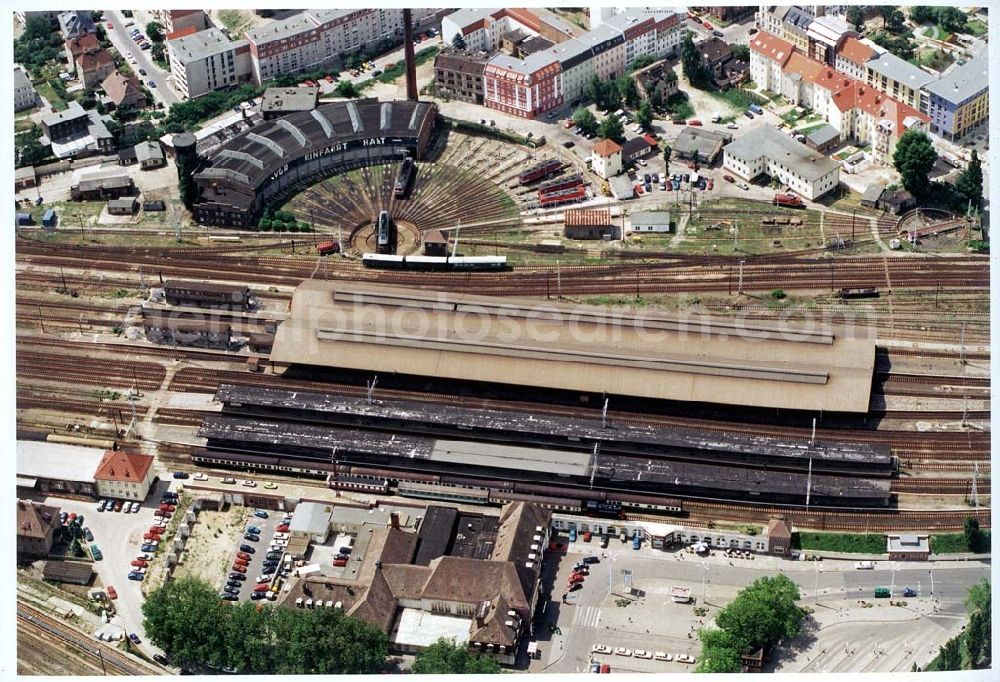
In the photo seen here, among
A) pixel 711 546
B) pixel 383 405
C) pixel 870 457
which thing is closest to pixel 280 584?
pixel 383 405

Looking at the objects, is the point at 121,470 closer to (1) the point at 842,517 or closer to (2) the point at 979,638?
(1) the point at 842,517

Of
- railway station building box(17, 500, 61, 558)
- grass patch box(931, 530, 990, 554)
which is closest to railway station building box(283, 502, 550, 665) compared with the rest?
railway station building box(17, 500, 61, 558)

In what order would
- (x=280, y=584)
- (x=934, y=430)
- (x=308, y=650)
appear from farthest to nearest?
(x=934, y=430)
(x=280, y=584)
(x=308, y=650)

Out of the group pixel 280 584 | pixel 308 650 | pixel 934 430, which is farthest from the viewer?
pixel 934 430

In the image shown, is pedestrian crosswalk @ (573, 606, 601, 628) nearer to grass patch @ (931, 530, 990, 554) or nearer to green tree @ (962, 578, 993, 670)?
green tree @ (962, 578, 993, 670)

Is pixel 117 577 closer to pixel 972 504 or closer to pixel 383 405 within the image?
pixel 383 405

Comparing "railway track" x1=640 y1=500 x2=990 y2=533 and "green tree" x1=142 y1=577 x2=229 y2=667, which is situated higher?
"green tree" x1=142 y1=577 x2=229 y2=667

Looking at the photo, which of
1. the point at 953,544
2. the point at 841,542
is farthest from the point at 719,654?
the point at 953,544
